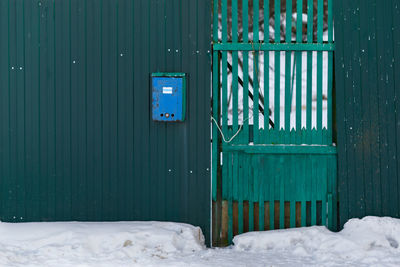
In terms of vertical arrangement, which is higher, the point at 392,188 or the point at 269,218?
the point at 392,188

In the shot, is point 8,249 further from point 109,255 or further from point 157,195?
point 157,195

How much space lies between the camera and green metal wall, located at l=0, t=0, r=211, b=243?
5.16 metres

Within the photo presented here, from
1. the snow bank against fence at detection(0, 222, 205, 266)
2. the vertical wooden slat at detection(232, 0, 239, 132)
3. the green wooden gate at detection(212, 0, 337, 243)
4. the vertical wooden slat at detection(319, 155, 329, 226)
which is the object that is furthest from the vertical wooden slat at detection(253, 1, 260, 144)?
the snow bank against fence at detection(0, 222, 205, 266)

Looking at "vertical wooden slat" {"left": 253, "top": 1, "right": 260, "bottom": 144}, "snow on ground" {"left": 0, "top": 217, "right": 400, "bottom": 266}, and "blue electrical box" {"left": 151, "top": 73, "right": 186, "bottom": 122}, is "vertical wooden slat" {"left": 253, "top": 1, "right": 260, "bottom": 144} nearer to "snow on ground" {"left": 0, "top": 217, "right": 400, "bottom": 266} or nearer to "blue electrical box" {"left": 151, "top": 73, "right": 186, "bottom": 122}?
"blue electrical box" {"left": 151, "top": 73, "right": 186, "bottom": 122}

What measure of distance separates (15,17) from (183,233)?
2.95m

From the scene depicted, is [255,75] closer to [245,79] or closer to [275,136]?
[245,79]

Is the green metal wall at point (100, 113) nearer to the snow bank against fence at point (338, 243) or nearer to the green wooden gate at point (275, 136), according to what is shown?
the green wooden gate at point (275, 136)

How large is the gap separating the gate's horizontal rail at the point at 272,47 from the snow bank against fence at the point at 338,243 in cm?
189

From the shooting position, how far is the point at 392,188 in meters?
5.14

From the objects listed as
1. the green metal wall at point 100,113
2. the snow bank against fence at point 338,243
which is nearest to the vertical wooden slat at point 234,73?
the green metal wall at point 100,113

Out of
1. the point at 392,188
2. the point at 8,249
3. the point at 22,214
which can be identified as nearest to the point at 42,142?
the point at 22,214

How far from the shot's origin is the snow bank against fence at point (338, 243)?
4.45 m

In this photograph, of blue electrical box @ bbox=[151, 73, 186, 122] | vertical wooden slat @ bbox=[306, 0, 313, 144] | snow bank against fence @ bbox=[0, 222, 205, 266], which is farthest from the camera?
vertical wooden slat @ bbox=[306, 0, 313, 144]

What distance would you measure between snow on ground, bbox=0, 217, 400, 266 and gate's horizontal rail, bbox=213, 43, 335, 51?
6.21 feet
